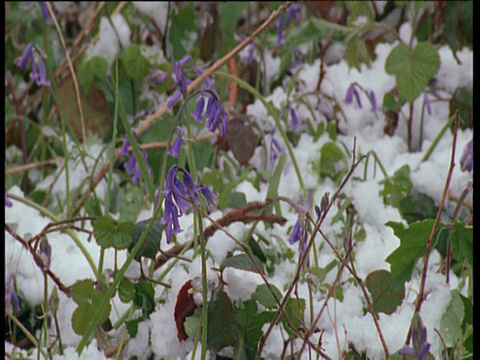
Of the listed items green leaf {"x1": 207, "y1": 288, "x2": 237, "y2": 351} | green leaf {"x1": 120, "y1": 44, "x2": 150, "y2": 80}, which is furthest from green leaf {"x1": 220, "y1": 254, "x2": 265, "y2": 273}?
green leaf {"x1": 120, "y1": 44, "x2": 150, "y2": 80}

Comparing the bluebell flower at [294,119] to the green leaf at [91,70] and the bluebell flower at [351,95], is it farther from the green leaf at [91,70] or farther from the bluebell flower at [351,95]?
the green leaf at [91,70]

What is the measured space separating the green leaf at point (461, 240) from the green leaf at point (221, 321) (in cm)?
27

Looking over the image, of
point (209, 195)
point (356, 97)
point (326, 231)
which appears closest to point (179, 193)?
point (209, 195)

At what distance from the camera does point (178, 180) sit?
0.70 metres

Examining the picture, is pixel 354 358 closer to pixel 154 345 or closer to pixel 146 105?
pixel 154 345

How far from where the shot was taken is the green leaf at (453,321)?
759 mm

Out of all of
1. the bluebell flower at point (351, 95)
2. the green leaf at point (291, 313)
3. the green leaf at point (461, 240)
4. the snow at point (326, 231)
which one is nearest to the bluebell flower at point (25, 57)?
the snow at point (326, 231)

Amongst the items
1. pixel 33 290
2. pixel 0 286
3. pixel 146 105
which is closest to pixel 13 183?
pixel 146 105

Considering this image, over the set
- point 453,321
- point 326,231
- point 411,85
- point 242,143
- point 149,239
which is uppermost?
point 411,85

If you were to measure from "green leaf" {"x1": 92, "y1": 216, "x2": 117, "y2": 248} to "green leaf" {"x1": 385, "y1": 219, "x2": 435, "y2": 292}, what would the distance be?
1.15ft

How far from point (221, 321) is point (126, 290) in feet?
0.45

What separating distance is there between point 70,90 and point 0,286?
2.98ft

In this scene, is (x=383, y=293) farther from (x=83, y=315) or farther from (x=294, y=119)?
(x=294, y=119)

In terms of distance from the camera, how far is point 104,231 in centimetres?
88
